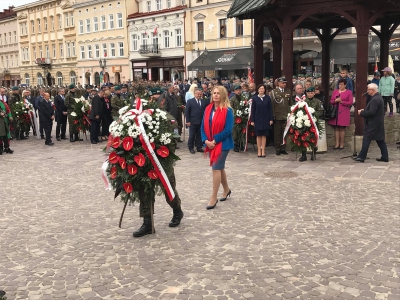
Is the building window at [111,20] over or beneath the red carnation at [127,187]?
over

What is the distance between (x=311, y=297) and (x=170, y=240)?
7.27 feet

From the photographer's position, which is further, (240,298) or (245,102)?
(245,102)

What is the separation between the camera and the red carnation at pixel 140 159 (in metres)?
5.93

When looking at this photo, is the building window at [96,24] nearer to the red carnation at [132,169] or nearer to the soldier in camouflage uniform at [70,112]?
the soldier in camouflage uniform at [70,112]

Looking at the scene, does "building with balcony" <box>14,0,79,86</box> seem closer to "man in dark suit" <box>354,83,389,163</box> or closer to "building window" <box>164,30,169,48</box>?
"building window" <box>164,30,169,48</box>

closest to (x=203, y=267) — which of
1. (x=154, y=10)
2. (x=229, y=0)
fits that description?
(x=229, y=0)

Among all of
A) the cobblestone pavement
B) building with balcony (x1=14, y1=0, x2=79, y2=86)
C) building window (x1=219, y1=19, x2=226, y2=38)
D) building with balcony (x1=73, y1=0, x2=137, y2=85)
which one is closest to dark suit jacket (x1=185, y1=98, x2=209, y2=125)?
the cobblestone pavement

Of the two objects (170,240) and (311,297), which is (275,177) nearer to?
(170,240)

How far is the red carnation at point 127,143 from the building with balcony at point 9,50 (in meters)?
75.9

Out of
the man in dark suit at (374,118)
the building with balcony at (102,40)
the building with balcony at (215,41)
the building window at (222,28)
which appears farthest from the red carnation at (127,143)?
the building with balcony at (102,40)

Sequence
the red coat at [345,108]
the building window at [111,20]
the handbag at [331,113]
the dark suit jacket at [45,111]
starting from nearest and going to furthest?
the red coat at [345,108] → the handbag at [331,113] → the dark suit jacket at [45,111] → the building window at [111,20]

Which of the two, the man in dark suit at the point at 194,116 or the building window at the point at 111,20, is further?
the building window at the point at 111,20

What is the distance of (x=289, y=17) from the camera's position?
12.8 m

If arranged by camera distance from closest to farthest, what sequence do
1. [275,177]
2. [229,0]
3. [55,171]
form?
1. [275,177]
2. [55,171]
3. [229,0]
